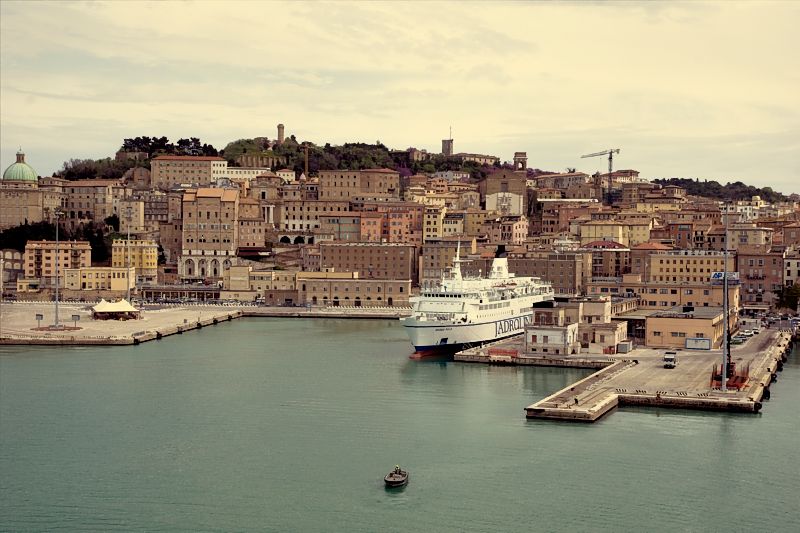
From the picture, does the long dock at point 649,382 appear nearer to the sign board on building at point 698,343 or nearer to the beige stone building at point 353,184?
the sign board on building at point 698,343

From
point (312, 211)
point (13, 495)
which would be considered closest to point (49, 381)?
point (13, 495)

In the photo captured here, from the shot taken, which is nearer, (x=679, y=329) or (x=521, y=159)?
(x=679, y=329)

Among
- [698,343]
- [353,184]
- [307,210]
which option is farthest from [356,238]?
[698,343]

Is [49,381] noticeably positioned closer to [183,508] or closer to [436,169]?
[183,508]

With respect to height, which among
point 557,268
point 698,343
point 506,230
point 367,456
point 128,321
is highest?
point 506,230

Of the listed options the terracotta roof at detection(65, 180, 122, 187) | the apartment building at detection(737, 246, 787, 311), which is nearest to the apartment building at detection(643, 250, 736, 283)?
the apartment building at detection(737, 246, 787, 311)

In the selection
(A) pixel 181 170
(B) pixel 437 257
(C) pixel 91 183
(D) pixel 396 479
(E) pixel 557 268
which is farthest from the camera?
(A) pixel 181 170

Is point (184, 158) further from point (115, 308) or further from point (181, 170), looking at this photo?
point (115, 308)

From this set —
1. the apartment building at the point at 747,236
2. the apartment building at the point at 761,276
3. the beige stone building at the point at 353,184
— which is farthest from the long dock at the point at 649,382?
the beige stone building at the point at 353,184
